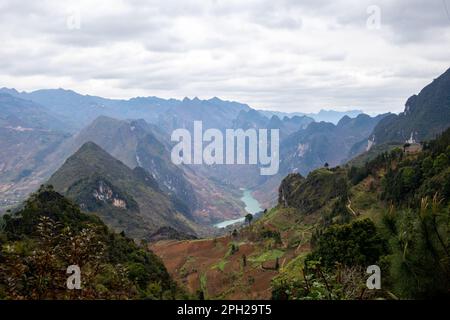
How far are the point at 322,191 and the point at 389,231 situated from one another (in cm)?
8906

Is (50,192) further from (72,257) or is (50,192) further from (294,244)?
(72,257)

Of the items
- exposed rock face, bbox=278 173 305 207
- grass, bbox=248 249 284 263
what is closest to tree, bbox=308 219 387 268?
grass, bbox=248 249 284 263

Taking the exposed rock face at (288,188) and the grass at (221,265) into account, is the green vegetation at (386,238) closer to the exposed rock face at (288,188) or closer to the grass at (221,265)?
the exposed rock face at (288,188)

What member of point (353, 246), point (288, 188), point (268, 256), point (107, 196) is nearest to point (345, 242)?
point (353, 246)

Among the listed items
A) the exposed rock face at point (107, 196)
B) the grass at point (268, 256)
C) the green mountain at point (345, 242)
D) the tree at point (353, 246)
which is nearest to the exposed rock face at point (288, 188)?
the green mountain at point (345, 242)

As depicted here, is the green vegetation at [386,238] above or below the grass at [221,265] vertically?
above

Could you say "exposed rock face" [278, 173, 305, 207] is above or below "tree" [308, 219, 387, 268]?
below

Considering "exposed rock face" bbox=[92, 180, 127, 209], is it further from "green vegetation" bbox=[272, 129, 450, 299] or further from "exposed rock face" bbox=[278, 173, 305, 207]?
"green vegetation" bbox=[272, 129, 450, 299]

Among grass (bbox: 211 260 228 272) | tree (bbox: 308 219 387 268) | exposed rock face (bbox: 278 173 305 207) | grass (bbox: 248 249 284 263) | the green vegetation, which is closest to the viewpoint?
the green vegetation

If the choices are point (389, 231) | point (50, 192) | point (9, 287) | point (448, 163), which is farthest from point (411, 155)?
point (9, 287)

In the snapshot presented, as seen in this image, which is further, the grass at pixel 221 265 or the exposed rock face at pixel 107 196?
the exposed rock face at pixel 107 196

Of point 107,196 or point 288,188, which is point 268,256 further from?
point 107,196
